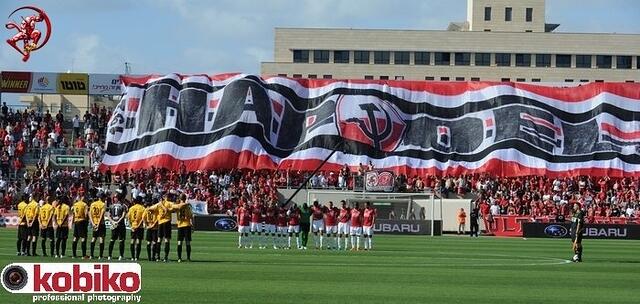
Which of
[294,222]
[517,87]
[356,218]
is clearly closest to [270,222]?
[294,222]

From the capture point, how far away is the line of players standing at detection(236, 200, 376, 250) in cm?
4434

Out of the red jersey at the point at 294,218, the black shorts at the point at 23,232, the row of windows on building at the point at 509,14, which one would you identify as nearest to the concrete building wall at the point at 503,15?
the row of windows on building at the point at 509,14

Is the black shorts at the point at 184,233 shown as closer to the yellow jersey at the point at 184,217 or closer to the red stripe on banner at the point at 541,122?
the yellow jersey at the point at 184,217

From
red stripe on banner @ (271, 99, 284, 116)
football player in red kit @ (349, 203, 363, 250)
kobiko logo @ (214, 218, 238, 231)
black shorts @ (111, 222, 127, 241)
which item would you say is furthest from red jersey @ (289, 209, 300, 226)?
red stripe on banner @ (271, 99, 284, 116)

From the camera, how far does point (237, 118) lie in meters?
63.4

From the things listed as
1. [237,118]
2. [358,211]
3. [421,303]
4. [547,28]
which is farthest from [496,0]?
[421,303]

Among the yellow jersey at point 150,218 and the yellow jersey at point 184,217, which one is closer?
the yellow jersey at point 150,218

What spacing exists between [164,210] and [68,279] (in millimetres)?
10209

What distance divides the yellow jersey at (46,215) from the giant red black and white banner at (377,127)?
27.0 meters

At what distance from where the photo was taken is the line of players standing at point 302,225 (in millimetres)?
44344

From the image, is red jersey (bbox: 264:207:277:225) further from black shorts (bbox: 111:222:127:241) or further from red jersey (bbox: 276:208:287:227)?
black shorts (bbox: 111:222:127:241)

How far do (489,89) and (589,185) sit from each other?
8.09 metres

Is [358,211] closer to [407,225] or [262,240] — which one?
[262,240]

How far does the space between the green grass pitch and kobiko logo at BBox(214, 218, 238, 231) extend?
14597 mm
